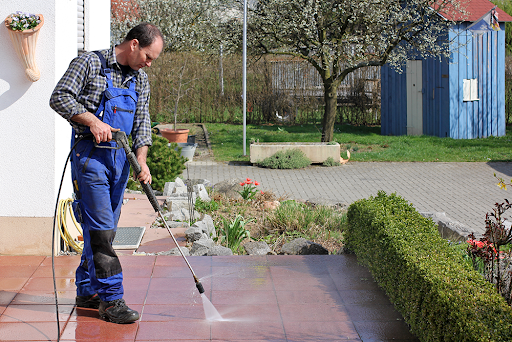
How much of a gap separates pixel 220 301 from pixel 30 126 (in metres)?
2.37

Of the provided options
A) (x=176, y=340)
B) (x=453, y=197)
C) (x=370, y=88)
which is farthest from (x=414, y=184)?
(x=370, y=88)

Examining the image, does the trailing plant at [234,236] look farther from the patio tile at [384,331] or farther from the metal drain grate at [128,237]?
the patio tile at [384,331]

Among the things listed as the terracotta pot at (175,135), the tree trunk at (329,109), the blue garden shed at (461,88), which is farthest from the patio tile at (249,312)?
the blue garden shed at (461,88)

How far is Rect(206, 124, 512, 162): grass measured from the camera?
1471 centimetres

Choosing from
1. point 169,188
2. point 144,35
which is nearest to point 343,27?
point 169,188

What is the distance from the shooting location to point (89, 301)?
13.7 ft

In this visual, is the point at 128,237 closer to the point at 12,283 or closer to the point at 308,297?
the point at 12,283

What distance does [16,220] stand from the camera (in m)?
5.21

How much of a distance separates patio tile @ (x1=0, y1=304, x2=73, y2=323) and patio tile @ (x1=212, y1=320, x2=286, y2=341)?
1.10m

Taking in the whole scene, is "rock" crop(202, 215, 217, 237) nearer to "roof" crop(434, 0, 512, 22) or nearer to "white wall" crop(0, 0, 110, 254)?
"white wall" crop(0, 0, 110, 254)

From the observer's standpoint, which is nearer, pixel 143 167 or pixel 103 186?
pixel 103 186

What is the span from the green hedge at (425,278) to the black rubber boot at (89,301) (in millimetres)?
2134

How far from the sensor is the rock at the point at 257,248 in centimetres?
599

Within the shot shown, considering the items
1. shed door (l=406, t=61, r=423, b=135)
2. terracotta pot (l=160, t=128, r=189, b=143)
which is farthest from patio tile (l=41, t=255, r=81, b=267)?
shed door (l=406, t=61, r=423, b=135)
